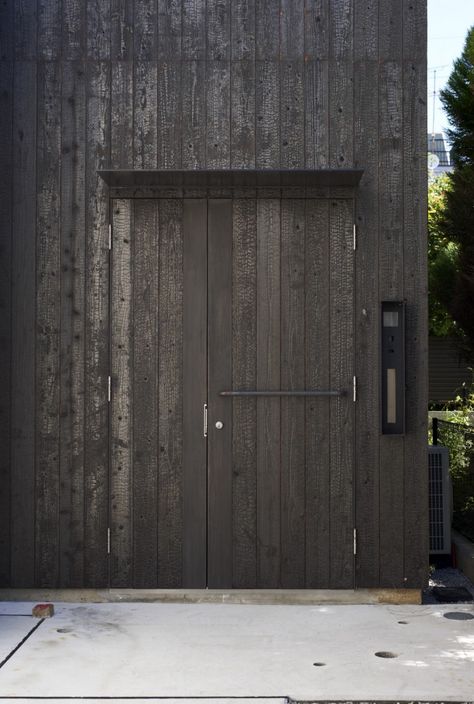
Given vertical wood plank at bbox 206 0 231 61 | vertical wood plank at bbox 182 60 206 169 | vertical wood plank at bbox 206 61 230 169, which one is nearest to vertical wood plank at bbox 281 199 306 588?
vertical wood plank at bbox 206 61 230 169

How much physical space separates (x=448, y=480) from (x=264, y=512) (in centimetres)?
147

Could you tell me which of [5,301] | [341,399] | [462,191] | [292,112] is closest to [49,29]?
[292,112]

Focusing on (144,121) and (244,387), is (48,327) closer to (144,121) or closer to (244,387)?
(244,387)

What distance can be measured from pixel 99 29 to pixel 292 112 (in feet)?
4.05

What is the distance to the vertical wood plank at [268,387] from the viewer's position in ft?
17.4

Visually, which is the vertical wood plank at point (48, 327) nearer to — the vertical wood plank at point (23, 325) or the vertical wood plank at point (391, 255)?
the vertical wood plank at point (23, 325)

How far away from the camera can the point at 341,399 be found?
533 cm

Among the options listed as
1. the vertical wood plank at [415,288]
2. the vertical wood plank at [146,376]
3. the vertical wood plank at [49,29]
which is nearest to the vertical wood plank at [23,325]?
the vertical wood plank at [49,29]

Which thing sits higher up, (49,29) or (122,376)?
(49,29)

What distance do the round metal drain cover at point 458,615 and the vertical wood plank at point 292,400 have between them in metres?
0.83

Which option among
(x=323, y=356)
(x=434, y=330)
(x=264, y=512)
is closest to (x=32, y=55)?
(x=323, y=356)

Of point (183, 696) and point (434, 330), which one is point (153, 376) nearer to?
point (183, 696)

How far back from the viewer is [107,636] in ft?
15.1

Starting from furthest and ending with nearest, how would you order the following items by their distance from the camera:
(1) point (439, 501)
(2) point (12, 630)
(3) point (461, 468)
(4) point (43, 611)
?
1. (3) point (461, 468)
2. (1) point (439, 501)
3. (4) point (43, 611)
4. (2) point (12, 630)
